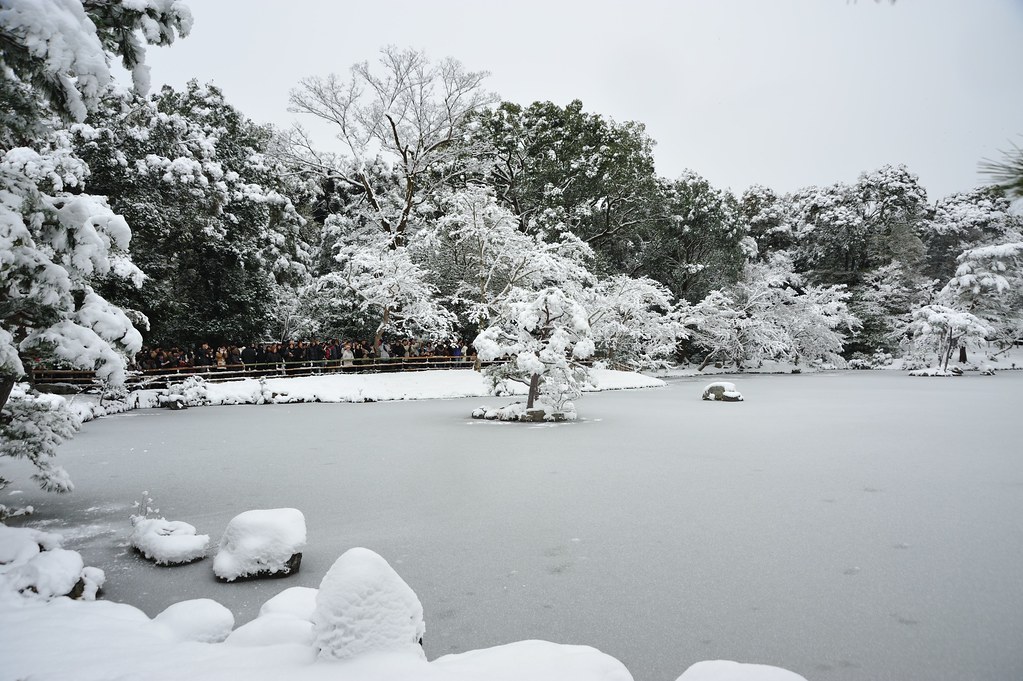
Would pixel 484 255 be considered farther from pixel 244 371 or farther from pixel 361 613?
pixel 361 613

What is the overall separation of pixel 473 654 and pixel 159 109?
910 inches

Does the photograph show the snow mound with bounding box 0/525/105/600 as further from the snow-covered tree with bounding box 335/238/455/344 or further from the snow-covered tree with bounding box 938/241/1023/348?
the snow-covered tree with bounding box 938/241/1023/348

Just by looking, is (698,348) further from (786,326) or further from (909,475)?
(909,475)

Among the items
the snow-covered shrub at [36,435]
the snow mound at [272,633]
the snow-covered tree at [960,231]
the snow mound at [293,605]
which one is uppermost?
the snow-covered tree at [960,231]

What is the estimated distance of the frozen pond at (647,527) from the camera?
3287 mm

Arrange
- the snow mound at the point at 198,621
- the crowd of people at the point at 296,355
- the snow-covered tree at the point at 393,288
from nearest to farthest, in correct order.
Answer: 1. the snow mound at the point at 198,621
2. the crowd of people at the point at 296,355
3. the snow-covered tree at the point at 393,288

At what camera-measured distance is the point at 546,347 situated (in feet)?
40.3

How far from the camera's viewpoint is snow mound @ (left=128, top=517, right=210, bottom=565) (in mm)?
4516

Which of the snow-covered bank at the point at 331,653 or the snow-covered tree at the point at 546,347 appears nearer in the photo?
the snow-covered bank at the point at 331,653

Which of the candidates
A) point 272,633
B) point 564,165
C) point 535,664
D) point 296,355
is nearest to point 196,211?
point 296,355

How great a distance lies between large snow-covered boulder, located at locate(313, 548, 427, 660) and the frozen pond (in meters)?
0.75

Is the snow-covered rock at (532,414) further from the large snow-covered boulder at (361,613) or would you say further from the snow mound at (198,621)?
the large snow-covered boulder at (361,613)

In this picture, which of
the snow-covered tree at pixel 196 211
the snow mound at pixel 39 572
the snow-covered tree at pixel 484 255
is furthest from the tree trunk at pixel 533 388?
the snow-covered tree at pixel 196 211

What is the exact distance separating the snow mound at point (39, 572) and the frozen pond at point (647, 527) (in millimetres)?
239
